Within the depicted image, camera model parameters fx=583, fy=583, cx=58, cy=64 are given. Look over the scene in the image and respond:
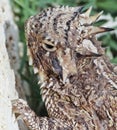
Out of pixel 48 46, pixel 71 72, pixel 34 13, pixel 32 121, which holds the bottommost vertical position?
pixel 32 121

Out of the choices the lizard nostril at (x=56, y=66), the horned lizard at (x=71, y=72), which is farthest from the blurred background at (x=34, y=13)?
the lizard nostril at (x=56, y=66)

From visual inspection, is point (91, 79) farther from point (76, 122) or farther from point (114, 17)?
point (114, 17)

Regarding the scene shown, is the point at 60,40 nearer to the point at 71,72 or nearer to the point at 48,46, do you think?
the point at 48,46

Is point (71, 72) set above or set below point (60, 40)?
below

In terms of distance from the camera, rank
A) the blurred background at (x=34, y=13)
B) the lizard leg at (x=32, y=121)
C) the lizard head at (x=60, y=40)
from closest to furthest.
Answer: the lizard head at (x=60, y=40) < the lizard leg at (x=32, y=121) < the blurred background at (x=34, y=13)

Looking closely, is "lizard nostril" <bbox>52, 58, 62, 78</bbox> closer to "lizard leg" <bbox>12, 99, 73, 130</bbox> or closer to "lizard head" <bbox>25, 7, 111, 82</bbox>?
"lizard head" <bbox>25, 7, 111, 82</bbox>

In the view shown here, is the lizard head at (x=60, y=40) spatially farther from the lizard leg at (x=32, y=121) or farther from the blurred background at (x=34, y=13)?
the blurred background at (x=34, y=13)

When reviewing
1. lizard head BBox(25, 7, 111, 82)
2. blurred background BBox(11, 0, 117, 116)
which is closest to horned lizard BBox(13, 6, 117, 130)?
lizard head BBox(25, 7, 111, 82)

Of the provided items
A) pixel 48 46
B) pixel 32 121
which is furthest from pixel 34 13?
pixel 32 121
